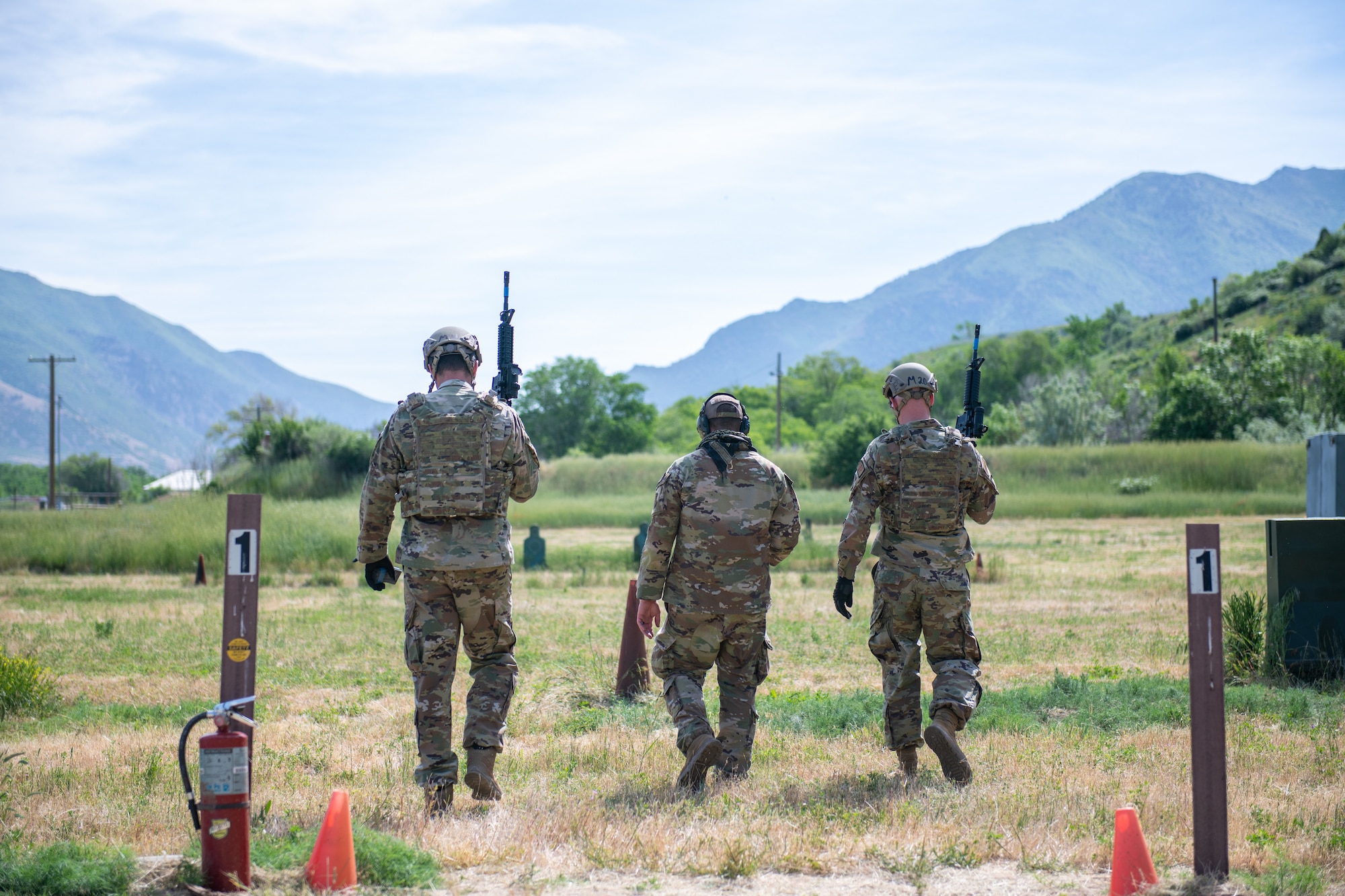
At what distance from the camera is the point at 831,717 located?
7.94m

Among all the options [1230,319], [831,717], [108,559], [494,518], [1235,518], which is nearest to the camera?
[494,518]

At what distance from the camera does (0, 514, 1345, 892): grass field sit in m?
5.02

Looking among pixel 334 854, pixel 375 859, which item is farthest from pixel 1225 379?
pixel 334 854

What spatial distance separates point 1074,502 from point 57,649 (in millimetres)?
33490

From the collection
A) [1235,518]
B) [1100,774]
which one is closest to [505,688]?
[1100,774]

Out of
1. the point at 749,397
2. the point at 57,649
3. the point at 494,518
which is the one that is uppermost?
the point at 749,397

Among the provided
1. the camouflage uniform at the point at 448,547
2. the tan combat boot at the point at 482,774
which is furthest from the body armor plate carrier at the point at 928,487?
the tan combat boot at the point at 482,774

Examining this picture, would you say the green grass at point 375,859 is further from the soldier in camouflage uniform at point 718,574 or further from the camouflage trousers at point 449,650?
the soldier in camouflage uniform at point 718,574

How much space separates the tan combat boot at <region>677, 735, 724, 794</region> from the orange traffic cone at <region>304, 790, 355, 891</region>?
6.77 ft

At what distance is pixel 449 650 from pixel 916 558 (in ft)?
8.93

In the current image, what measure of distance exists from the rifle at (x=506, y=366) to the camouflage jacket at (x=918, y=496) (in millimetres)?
2128

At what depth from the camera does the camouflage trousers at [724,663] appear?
20.6 ft

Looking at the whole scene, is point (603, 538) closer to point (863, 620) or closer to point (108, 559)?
point (108, 559)

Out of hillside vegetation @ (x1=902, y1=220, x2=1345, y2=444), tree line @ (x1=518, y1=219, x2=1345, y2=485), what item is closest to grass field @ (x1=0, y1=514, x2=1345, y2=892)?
tree line @ (x1=518, y1=219, x2=1345, y2=485)
